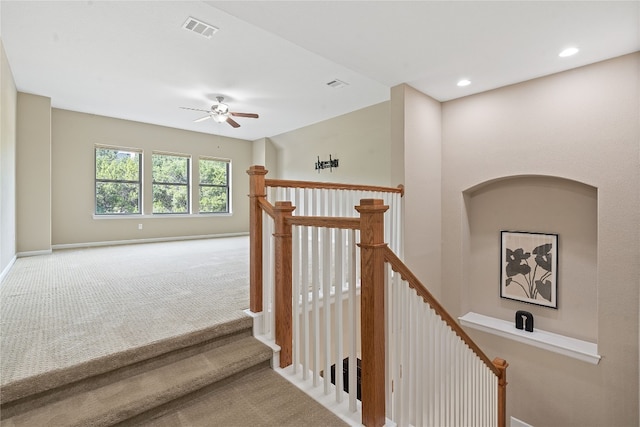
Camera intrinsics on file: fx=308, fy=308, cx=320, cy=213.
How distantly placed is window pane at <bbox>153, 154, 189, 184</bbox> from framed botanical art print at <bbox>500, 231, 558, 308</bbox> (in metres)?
6.50

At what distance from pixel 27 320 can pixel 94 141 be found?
15.4 ft

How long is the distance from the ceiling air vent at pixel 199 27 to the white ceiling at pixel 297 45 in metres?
0.07

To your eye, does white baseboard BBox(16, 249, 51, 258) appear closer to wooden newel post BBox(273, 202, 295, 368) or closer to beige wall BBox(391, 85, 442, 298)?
wooden newel post BBox(273, 202, 295, 368)

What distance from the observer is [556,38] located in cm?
291

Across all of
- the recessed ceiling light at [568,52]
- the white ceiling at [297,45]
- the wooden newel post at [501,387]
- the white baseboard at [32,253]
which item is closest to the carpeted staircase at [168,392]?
the wooden newel post at [501,387]

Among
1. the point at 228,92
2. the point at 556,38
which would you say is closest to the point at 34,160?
the point at 228,92

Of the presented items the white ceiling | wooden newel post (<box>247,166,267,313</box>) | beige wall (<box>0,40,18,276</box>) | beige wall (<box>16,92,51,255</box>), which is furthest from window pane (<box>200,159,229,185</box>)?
wooden newel post (<box>247,166,267,313</box>)

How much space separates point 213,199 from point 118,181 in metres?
2.03

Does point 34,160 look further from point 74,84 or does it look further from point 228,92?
point 228,92

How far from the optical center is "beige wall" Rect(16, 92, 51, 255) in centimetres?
477

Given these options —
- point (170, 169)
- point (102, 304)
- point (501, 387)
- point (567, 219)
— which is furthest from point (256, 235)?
point (170, 169)

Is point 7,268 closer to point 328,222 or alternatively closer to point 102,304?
point 102,304

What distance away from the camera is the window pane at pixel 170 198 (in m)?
6.76

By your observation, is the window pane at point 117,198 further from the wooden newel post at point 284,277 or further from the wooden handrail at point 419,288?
the wooden handrail at point 419,288
